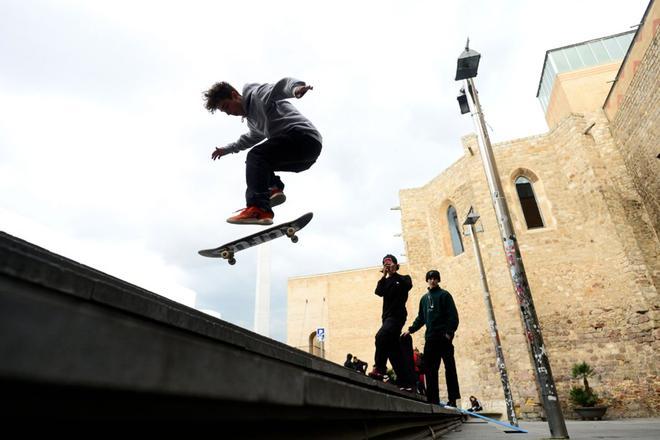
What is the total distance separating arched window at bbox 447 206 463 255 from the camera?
1752 centimetres

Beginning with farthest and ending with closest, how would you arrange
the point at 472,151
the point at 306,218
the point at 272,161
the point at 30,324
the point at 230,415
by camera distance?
1. the point at 472,151
2. the point at 306,218
3. the point at 272,161
4. the point at 230,415
5. the point at 30,324

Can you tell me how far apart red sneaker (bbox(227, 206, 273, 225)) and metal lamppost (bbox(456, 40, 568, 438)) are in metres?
3.91

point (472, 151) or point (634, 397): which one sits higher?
point (472, 151)

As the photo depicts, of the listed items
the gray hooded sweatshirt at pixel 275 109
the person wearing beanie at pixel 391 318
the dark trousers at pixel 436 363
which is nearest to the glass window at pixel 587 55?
the dark trousers at pixel 436 363

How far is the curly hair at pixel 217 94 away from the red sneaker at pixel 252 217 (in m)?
0.96

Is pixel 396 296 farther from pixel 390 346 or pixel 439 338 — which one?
pixel 439 338

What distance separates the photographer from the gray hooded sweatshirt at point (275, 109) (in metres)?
3.27

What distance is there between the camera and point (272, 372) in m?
0.80

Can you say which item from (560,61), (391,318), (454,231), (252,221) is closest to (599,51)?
(560,61)

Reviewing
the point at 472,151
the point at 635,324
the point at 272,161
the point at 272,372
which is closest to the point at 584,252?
the point at 635,324

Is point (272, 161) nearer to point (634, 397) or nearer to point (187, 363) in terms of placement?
point (187, 363)

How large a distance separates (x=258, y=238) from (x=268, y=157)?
1.78 metres

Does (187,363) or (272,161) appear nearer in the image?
(187,363)

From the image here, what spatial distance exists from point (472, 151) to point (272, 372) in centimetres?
1753
